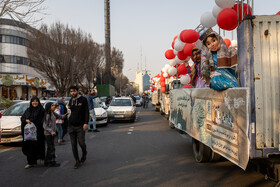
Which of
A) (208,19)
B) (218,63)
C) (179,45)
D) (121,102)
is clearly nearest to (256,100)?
(218,63)

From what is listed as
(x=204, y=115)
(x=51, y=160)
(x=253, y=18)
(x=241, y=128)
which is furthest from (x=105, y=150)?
(x=253, y=18)

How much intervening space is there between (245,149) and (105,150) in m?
5.03

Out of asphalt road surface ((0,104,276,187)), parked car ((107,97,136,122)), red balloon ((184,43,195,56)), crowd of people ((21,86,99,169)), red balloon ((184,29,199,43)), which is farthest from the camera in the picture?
parked car ((107,97,136,122))

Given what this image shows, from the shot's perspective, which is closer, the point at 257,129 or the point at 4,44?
the point at 257,129

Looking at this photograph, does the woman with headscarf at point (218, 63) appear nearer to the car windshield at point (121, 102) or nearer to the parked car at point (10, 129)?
the parked car at point (10, 129)

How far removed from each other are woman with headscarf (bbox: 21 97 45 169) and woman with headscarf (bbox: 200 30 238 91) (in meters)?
3.85

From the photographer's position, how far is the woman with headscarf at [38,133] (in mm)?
6016

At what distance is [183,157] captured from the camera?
22.0 feet

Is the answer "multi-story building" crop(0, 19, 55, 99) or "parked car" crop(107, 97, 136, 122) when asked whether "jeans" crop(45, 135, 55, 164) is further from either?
"multi-story building" crop(0, 19, 55, 99)

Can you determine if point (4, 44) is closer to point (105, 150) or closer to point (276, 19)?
point (105, 150)

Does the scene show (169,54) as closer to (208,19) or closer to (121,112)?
(208,19)

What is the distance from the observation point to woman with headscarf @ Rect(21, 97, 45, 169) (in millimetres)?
6016

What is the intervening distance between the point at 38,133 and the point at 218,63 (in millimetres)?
4349

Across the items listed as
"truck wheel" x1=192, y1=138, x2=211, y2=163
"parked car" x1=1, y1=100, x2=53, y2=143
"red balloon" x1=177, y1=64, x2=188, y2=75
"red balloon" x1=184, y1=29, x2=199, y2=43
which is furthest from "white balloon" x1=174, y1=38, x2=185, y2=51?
"parked car" x1=1, y1=100, x2=53, y2=143
